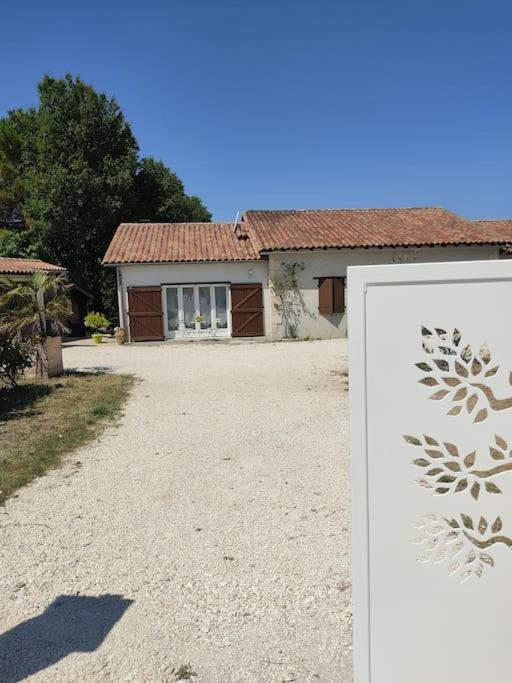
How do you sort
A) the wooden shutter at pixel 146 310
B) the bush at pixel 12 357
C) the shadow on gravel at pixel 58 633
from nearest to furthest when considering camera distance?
the shadow on gravel at pixel 58 633 < the bush at pixel 12 357 < the wooden shutter at pixel 146 310

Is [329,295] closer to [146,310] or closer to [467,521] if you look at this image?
[146,310]

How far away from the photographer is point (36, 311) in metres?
8.85

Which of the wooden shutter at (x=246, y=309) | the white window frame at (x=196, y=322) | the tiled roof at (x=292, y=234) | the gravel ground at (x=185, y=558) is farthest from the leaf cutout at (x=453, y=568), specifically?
the white window frame at (x=196, y=322)

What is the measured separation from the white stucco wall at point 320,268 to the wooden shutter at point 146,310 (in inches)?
153

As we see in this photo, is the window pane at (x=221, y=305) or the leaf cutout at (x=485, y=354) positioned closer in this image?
the leaf cutout at (x=485, y=354)

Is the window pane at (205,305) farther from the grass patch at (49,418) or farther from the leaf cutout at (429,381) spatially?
the leaf cutout at (429,381)

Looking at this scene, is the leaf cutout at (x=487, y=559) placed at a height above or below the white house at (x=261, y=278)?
below

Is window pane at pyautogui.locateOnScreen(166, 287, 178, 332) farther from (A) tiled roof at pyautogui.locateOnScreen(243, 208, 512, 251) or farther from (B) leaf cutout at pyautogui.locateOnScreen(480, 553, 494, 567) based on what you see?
(B) leaf cutout at pyautogui.locateOnScreen(480, 553, 494, 567)

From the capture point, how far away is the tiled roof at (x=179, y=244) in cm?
1633

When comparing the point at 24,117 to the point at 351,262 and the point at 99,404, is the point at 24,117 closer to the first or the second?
the point at 351,262

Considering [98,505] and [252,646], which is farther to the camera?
[98,505]

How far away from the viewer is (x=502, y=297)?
1532mm

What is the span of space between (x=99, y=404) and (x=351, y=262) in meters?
11.4

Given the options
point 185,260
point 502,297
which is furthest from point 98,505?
point 185,260
